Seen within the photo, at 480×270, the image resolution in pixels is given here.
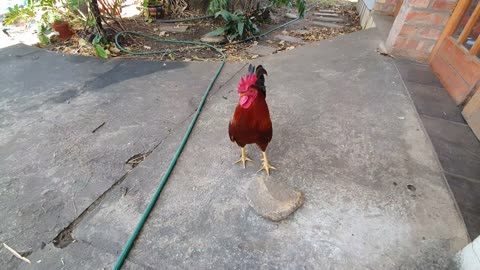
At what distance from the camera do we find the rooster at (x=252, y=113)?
1493 mm

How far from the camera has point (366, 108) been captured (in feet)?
7.86

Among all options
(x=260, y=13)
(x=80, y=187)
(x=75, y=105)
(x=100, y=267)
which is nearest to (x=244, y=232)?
(x=100, y=267)

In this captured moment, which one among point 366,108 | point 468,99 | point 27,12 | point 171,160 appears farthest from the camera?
point 27,12

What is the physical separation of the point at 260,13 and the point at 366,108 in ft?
13.0

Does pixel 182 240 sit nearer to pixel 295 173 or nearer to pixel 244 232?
pixel 244 232

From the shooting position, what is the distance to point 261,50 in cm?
409

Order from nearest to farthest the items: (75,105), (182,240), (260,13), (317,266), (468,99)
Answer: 1. (317,266)
2. (182,240)
3. (468,99)
4. (75,105)
5. (260,13)

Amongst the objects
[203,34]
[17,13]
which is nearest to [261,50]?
[203,34]

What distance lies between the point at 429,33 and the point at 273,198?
2826mm

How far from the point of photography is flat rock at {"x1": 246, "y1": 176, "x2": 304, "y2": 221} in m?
1.50

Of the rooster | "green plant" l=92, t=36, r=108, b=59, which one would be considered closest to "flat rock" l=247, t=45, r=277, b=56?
"green plant" l=92, t=36, r=108, b=59

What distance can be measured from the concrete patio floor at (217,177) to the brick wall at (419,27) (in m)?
0.30

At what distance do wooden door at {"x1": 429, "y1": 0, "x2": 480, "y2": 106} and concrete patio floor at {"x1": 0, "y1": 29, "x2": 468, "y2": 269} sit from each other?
42 centimetres

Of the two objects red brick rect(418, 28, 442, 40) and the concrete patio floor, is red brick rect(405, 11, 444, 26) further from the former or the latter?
the concrete patio floor
